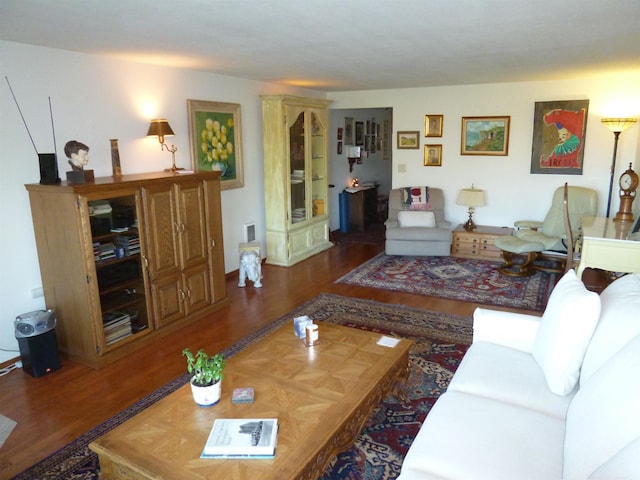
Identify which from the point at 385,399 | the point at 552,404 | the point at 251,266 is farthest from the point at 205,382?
the point at 251,266

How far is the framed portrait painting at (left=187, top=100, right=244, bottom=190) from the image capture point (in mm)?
4770

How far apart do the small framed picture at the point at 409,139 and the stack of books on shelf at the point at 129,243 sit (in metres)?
4.42

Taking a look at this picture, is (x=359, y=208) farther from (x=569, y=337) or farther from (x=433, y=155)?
(x=569, y=337)

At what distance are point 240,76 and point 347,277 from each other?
2580mm

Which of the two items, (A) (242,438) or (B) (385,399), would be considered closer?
(A) (242,438)

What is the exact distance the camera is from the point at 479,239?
19.6 feet

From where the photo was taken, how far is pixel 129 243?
11.5ft

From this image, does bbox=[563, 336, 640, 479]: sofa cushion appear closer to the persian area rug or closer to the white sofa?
the white sofa

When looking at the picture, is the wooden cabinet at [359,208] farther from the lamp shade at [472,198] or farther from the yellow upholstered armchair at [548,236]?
the yellow upholstered armchair at [548,236]

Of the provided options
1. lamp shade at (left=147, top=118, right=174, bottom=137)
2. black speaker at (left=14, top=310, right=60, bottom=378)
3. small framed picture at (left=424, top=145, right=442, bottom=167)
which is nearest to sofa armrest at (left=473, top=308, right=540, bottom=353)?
black speaker at (left=14, top=310, right=60, bottom=378)

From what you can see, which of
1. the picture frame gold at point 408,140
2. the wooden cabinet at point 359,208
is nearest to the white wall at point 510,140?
the picture frame gold at point 408,140

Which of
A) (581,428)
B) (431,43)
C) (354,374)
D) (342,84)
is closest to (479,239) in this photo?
(342,84)

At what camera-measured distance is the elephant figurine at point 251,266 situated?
4.97m

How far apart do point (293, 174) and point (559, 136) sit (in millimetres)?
3401
